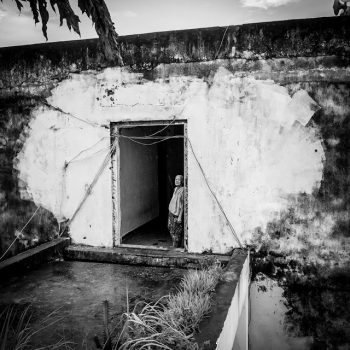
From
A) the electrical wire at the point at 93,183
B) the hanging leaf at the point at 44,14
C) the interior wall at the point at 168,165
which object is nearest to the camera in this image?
the hanging leaf at the point at 44,14

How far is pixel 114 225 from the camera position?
596 cm

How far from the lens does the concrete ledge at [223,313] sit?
9.67 ft

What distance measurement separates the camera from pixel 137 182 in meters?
7.89

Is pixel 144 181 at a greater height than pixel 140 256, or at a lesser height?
greater

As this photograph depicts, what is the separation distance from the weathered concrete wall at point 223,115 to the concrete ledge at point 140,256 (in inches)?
9.4

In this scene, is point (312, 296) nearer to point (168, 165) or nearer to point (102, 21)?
point (102, 21)

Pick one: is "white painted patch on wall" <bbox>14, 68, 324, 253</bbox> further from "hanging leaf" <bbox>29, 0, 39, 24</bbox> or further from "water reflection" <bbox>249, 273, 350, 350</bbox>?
"hanging leaf" <bbox>29, 0, 39, 24</bbox>

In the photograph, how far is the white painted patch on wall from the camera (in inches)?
201

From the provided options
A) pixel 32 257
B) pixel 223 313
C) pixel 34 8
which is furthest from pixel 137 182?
pixel 34 8

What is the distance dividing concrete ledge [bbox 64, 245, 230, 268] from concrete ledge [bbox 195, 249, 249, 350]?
71cm

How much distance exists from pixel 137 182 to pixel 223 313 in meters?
4.85

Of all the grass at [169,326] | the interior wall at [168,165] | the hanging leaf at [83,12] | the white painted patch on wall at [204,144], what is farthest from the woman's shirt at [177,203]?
the hanging leaf at [83,12]

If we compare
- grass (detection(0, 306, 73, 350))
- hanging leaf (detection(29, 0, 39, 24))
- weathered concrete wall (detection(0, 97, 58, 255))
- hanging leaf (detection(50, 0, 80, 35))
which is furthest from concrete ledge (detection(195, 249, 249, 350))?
weathered concrete wall (detection(0, 97, 58, 255))

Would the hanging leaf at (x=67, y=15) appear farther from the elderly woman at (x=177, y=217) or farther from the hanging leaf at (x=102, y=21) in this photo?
the elderly woman at (x=177, y=217)
